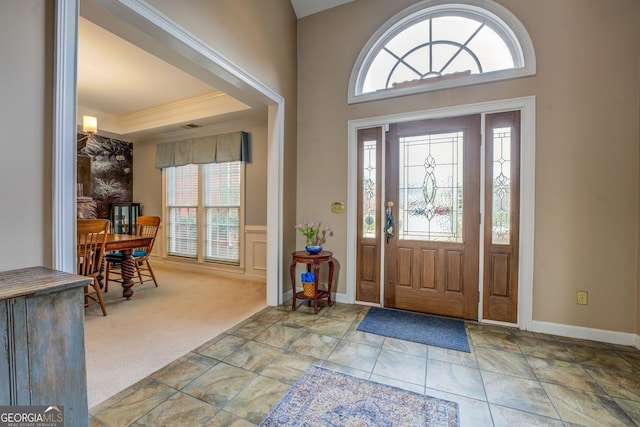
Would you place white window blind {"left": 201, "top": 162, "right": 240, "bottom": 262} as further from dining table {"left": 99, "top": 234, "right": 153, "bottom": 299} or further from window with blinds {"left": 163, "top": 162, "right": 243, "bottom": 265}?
dining table {"left": 99, "top": 234, "right": 153, "bottom": 299}

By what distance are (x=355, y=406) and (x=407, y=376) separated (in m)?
0.49

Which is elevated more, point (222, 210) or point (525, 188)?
point (525, 188)

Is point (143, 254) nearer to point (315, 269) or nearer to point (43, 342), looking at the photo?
point (315, 269)

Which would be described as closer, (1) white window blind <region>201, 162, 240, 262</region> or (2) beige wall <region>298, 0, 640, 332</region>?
(2) beige wall <region>298, 0, 640, 332</region>

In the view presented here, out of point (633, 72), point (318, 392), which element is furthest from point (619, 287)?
point (318, 392)

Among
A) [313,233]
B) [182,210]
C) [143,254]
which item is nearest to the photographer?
[313,233]

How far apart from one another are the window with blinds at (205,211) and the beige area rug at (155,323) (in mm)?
637

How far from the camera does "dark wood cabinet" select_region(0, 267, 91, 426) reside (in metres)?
0.89

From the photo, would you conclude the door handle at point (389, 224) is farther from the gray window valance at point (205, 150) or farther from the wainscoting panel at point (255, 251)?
the gray window valance at point (205, 150)

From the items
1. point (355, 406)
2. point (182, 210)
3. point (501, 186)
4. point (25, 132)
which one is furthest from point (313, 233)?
point (182, 210)

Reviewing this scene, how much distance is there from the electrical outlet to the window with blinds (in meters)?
4.16

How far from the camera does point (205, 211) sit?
4.78 m

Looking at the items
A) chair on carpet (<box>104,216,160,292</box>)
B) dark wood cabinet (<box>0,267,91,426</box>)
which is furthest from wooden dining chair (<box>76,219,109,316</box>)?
dark wood cabinet (<box>0,267,91,426</box>)

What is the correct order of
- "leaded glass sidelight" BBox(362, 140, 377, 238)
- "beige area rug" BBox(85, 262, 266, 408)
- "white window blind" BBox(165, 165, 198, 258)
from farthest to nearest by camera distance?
1. "white window blind" BBox(165, 165, 198, 258)
2. "leaded glass sidelight" BBox(362, 140, 377, 238)
3. "beige area rug" BBox(85, 262, 266, 408)
